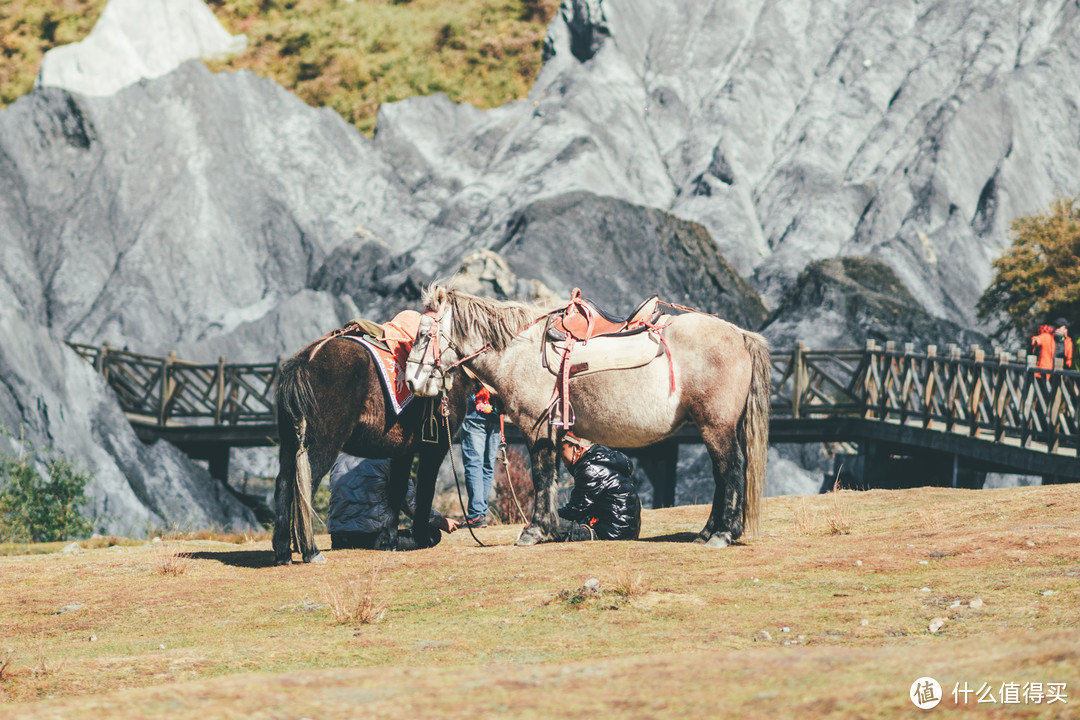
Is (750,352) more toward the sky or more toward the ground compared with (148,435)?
more toward the sky

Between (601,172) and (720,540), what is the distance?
4488cm

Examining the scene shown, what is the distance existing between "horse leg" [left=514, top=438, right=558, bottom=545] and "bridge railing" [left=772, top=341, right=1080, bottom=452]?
9.72 meters

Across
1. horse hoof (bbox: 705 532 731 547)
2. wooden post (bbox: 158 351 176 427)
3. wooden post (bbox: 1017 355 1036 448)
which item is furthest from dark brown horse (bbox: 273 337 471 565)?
wooden post (bbox: 158 351 176 427)

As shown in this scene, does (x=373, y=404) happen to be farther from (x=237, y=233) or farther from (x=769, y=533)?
(x=237, y=233)

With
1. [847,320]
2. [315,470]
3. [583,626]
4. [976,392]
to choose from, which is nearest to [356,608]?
[583,626]

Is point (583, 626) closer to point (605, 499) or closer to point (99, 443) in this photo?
point (605, 499)

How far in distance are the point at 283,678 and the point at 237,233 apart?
4866 centimetres

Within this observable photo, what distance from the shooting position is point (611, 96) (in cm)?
Result: 5822

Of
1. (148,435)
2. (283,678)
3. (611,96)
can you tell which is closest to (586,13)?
(611,96)

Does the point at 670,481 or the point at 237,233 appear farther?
the point at 237,233

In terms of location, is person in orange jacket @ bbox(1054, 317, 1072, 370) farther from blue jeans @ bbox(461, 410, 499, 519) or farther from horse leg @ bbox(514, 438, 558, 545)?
horse leg @ bbox(514, 438, 558, 545)

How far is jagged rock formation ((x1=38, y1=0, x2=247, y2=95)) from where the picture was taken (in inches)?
2084

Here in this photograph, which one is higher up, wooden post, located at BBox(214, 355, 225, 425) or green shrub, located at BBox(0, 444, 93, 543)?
green shrub, located at BBox(0, 444, 93, 543)

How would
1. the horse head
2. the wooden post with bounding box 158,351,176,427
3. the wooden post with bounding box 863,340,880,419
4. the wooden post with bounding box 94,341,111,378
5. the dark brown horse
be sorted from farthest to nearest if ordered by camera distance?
1. the wooden post with bounding box 94,341,111,378
2. the wooden post with bounding box 158,351,176,427
3. the wooden post with bounding box 863,340,880,419
4. the horse head
5. the dark brown horse
